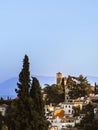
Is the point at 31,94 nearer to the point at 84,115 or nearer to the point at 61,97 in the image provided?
the point at 84,115

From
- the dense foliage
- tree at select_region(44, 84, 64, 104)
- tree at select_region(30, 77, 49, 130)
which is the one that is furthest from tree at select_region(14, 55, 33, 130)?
tree at select_region(44, 84, 64, 104)

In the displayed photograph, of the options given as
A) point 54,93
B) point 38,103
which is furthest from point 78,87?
point 38,103

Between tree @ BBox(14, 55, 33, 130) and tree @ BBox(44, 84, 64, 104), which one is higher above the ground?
tree @ BBox(44, 84, 64, 104)

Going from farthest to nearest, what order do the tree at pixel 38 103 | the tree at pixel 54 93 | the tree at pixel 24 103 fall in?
1. the tree at pixel 54 93
2. the tree at pixel 38 103
3. the tree at pixel 24 103

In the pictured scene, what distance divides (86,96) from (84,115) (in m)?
13.4

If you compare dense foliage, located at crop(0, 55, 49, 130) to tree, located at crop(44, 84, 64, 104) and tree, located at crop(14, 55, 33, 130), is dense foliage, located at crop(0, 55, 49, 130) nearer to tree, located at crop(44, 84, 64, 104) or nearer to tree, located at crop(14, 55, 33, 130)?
tree, located at crop(14, 55, 33, 130)

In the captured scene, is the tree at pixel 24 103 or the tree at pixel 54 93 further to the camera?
the tree at pixel 54 93

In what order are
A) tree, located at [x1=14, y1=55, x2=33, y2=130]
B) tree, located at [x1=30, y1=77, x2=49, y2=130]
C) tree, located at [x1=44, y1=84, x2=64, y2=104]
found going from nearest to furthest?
tree, located at [x1=14, y1=55, x2=33, y2=130], tree, located at [x1=30, y1=77, x2=49, y2=130], tree, located at [x1=44, y1=84, x2=64, y2=104]

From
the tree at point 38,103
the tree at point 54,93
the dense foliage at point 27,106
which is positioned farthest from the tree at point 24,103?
the tree at point 54,93

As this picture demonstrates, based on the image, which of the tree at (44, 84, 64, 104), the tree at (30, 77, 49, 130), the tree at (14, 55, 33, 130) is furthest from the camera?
the tree at (44, 84, 64, 104)

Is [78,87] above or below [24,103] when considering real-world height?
above

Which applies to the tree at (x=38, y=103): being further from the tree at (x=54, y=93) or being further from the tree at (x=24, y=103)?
the tree at (x=54, y=93)

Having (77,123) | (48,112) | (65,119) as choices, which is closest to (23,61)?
(77,123)

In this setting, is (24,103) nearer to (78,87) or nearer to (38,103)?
(38,103)
